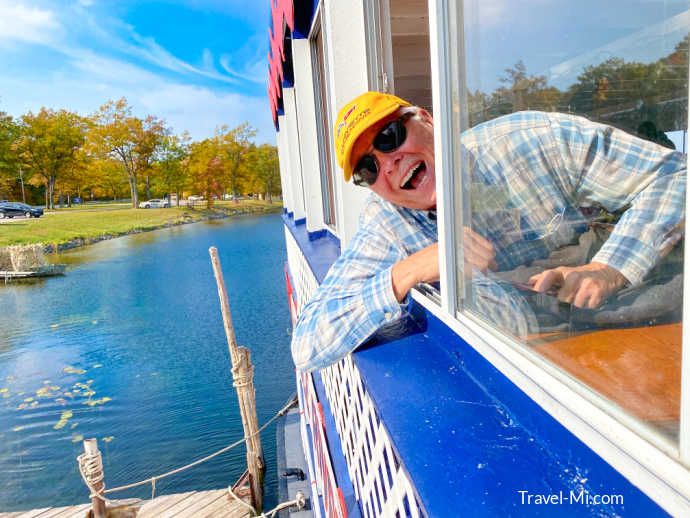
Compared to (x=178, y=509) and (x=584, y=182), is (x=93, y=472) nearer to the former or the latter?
(x=178, y=509)

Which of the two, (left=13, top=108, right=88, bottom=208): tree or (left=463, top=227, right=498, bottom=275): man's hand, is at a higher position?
(left=13, top=108, right=88, bottom=208): tree

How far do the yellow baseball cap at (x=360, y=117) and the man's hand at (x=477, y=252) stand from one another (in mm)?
497

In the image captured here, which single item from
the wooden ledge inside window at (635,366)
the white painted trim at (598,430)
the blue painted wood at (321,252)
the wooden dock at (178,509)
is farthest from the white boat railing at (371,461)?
the wooden dock at (178,509)

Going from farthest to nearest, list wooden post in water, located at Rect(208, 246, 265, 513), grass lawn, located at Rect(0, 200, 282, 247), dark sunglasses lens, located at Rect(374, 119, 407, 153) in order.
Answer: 1. grass lawn, located at Rect(0, 200, 282, 247)
2. wooden post in water, located at Rect(208, 246, 265, 513)
3. dark sunglasses lens, located at Rect(374, 119, 407, 153)

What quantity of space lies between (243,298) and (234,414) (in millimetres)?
9121

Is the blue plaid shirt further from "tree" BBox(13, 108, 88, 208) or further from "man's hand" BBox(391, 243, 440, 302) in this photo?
"tree" BBox(13, 108, 88, 208)

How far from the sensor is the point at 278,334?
624 inches

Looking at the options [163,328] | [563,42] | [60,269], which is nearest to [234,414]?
[163,328]

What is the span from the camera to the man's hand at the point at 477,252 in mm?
989

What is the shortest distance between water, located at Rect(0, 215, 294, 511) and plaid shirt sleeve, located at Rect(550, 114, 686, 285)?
8656 millimetres

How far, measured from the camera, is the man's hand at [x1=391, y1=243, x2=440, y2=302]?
129 cm

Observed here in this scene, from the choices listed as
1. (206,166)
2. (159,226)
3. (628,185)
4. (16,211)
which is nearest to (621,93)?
(628,185)

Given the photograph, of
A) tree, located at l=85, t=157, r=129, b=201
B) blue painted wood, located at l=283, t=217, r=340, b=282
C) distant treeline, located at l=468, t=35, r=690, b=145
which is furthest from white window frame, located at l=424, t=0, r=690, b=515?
tree, located at l=85, t=157, r=129, b=201

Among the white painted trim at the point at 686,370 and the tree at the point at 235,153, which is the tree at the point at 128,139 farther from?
the white painted trim at the point at 686,370
